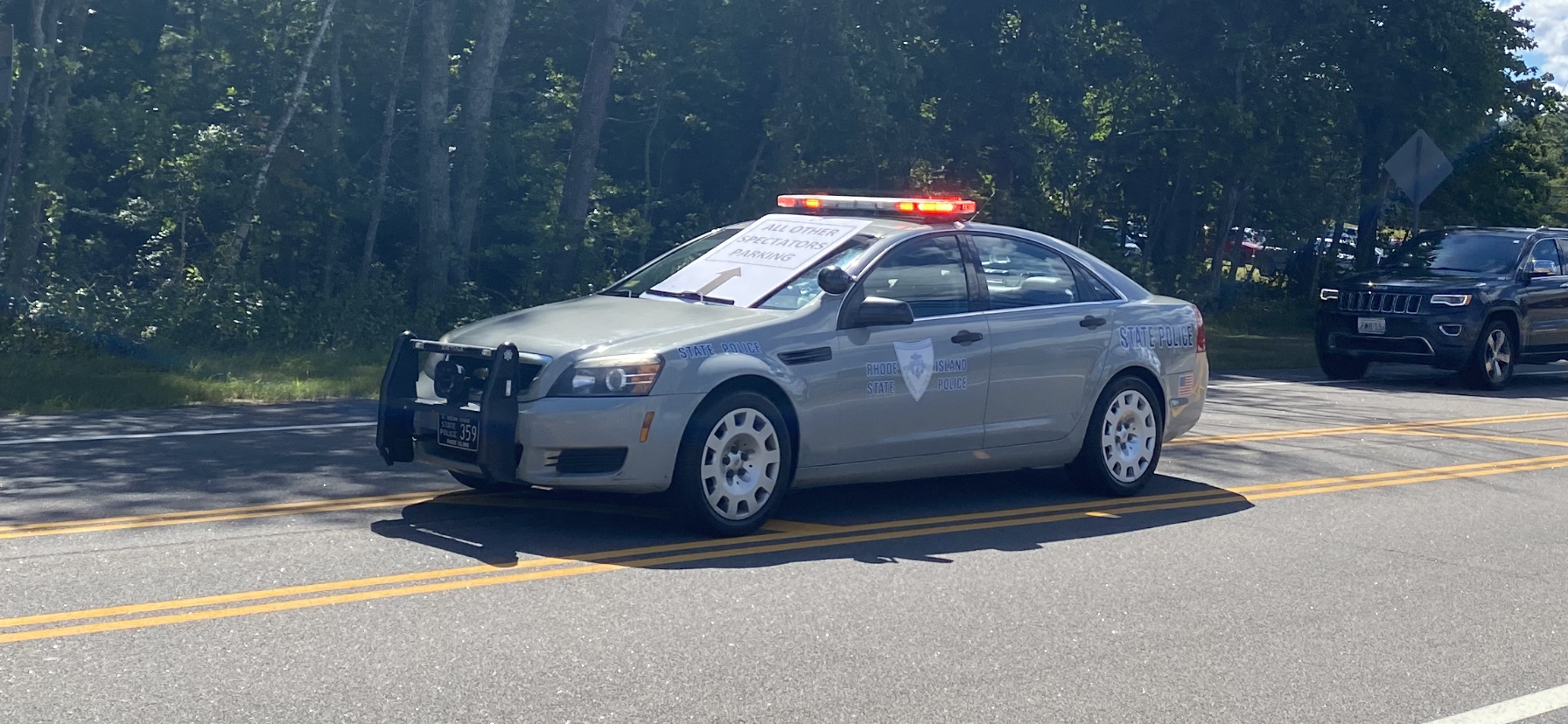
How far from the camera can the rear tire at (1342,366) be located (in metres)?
18.8

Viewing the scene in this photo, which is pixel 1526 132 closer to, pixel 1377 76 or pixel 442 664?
pixel 1377 76

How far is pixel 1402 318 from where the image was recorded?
17.9 m

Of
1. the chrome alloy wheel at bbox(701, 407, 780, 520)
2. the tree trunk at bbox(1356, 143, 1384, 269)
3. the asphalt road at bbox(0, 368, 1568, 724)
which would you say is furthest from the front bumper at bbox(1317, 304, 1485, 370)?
the tree trunk at bbox(1356, 143, 1384, 269)

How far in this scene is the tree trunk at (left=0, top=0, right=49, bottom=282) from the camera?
1884 cm

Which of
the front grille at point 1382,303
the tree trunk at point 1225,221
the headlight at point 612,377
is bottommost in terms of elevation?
the headlight at point 612,377

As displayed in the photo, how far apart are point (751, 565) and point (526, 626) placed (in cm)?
144

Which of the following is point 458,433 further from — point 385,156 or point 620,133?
point 620,133

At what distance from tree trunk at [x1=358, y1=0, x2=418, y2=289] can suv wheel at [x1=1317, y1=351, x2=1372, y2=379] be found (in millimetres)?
11946

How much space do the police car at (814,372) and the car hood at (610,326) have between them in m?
0.02

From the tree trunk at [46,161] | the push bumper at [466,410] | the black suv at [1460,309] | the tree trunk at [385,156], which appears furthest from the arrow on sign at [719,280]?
the tree trunk at [385,156]

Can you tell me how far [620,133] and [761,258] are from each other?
62.7ft

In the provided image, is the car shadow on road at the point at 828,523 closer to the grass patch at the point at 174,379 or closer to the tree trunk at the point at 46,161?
the grass patch at the point at 174,379

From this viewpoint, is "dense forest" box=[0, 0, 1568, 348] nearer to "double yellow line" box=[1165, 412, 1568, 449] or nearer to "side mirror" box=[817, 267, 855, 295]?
"double yellow line" box=[1165, 412, 1568, 449]

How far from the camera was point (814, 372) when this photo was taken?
789 cm
